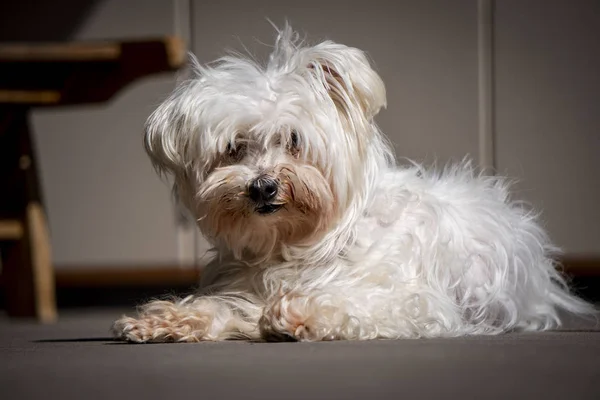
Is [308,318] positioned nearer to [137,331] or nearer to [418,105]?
[137,331]

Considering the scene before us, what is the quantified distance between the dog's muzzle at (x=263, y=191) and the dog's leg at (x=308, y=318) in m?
0.26

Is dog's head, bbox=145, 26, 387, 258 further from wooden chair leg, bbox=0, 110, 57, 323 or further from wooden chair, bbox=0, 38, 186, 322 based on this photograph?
wooden chair leg, bbox=0, 110, 57, 323

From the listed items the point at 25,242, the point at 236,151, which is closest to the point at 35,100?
the point at 25,242

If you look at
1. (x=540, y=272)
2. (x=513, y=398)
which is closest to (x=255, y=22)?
(x=540, y=272)

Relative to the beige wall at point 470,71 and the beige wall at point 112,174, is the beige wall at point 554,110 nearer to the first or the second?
the beige wall at point 470,71

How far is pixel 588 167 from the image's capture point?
6062 mm

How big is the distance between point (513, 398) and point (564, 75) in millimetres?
4424

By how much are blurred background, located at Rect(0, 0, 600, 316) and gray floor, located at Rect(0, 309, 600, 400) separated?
307 centimetres

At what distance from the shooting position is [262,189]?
2898 mm

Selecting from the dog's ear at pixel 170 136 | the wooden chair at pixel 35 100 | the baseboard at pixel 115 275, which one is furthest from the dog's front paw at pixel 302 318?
the baseboard at pixel 115 275

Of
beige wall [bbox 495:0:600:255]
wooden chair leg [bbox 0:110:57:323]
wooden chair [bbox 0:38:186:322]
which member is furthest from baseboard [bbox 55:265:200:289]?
beige wall [bbox 495:0:600:255]

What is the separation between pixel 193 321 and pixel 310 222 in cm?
42

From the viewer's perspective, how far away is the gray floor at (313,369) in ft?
6.59

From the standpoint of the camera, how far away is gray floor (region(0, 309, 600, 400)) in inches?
79.1
